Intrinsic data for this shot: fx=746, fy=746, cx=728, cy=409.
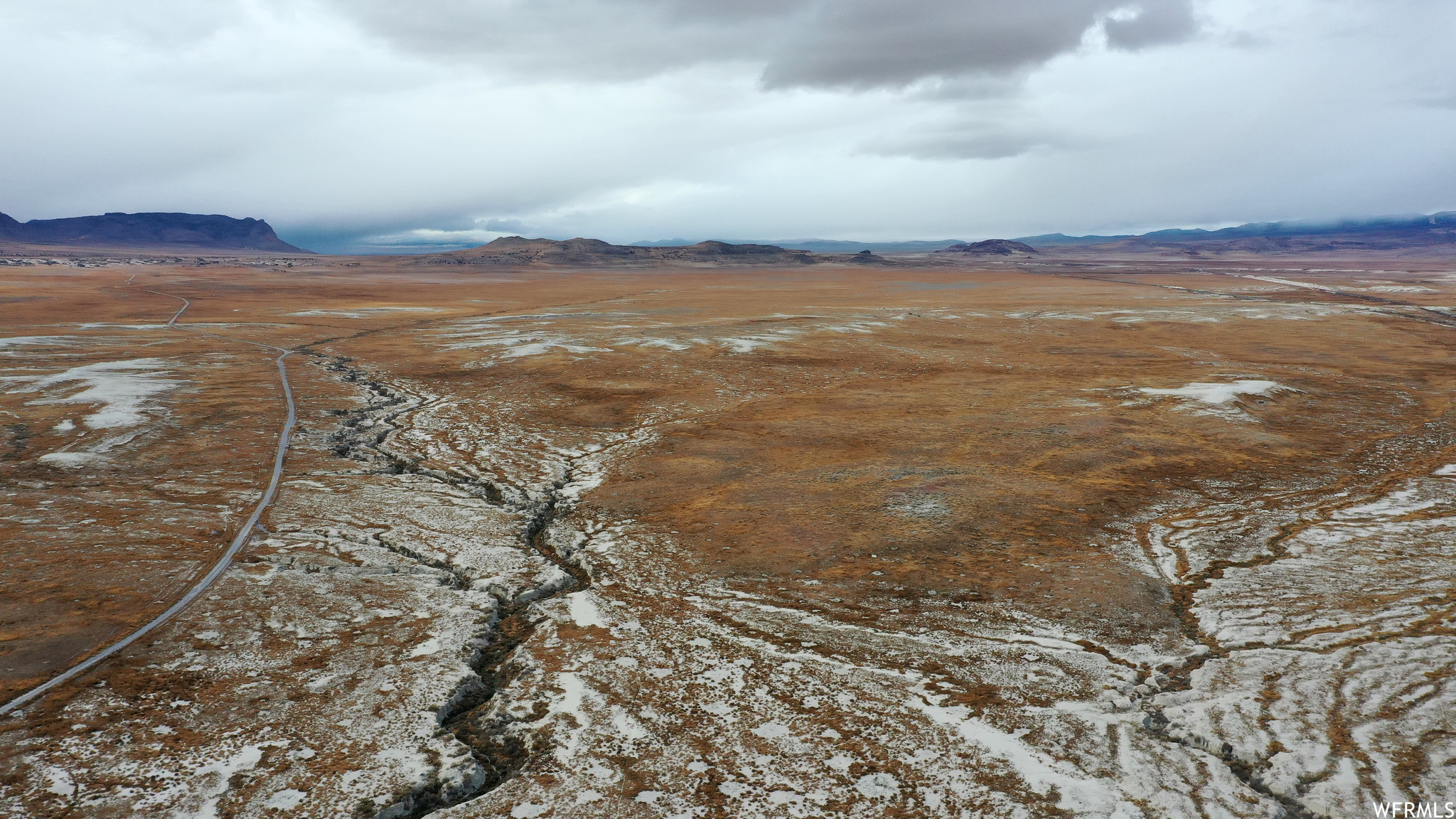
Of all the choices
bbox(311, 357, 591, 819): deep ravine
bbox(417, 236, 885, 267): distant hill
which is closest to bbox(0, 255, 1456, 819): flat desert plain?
bbox(311, 357, 591, 819): deep ravine

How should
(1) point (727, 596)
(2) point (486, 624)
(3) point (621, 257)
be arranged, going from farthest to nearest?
(3) point (621, 257)
(1) point (727, 596)
(2) point (486, 624)

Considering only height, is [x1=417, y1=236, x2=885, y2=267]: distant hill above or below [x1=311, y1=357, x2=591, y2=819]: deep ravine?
above

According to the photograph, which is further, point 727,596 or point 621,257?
point 621,257

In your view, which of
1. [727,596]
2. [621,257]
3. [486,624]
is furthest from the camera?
[621,257]

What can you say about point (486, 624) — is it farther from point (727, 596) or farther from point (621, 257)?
point (621, 257)

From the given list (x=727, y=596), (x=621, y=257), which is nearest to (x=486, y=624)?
(x=727, y=596)

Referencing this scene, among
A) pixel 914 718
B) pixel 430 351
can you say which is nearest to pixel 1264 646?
pixel 914 718

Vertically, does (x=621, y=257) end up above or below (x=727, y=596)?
above

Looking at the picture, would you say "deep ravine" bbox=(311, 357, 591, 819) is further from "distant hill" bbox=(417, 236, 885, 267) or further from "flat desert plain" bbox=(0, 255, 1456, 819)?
"distant hill" bbox=(417, 236, 885, 267)

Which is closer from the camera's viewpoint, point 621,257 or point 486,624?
point 486,624
